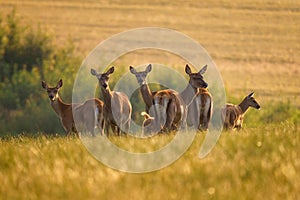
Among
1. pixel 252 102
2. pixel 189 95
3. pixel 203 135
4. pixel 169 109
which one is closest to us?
pixel 203 135

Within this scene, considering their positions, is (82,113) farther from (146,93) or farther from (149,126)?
(149,126)

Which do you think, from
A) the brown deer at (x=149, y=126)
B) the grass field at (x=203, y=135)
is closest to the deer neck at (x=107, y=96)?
the brown deer at (x=149, y=126)

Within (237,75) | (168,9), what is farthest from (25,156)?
(168,9)

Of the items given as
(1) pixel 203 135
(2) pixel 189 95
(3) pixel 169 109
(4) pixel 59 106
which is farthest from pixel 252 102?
(1) pixel 203 135

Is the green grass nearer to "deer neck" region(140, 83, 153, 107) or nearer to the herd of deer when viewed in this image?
the herd of deer

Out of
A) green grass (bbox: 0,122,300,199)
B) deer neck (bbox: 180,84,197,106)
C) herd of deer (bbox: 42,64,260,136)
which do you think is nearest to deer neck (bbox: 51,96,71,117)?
herd of deer (bbox: 42,64,260,136)

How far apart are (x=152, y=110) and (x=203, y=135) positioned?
5573 mm

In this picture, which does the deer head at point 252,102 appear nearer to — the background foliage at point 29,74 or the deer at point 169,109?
the deer at point 169,109

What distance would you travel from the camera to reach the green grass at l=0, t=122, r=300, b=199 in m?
9.80

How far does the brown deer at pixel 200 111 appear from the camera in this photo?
19.3 m

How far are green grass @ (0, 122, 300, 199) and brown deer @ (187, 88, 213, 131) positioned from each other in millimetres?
6146

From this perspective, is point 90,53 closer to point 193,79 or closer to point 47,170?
point 193,79

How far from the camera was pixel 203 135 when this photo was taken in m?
14.5

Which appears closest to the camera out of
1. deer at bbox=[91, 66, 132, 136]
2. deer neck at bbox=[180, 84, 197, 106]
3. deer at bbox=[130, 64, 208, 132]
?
deer at bbox=[130, 64, 208, 132]
